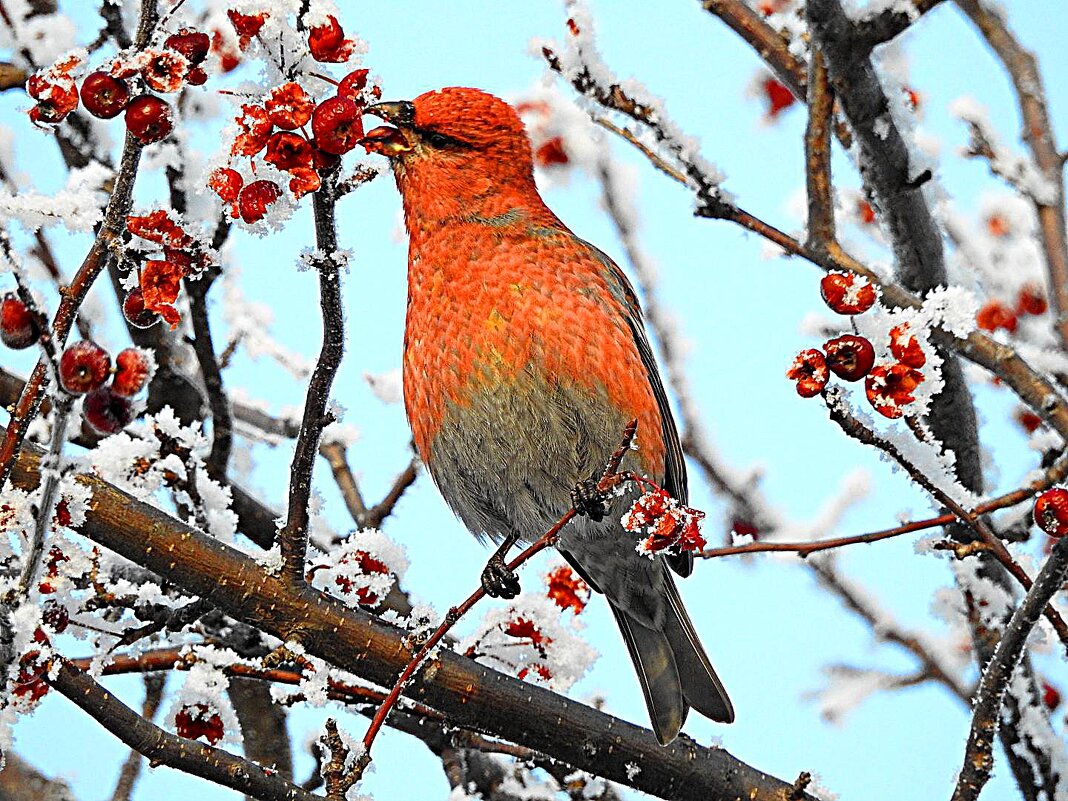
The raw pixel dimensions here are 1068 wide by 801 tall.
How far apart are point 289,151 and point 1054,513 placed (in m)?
1.23

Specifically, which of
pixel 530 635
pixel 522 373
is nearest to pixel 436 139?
pixel 522 373

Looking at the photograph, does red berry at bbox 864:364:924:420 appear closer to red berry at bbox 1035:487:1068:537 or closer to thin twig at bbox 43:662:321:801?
red berry at bbox 1035:487:1068:537

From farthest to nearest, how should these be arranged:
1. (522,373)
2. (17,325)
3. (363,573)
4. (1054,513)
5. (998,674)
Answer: (522,373), (363,573), (998,674), (1054,513), (17,325)

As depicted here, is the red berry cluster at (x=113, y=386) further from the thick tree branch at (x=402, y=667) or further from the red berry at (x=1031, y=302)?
the red berry at (x=1031, y=302)

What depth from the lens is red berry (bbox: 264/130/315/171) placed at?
4.97ft

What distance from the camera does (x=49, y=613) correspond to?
2213 millimetres

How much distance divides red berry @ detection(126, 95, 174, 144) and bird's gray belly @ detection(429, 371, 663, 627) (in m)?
1.54

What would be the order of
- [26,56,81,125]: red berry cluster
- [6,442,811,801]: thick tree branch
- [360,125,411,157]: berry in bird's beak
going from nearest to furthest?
1. [26,56,81,125]: red berry cluster
2. [6,442,811,801]: thick tree branch
3. [360,125,411,157]: berry in bird's beak

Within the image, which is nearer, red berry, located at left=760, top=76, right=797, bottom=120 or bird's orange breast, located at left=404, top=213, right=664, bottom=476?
bird's orange breast, located at left=404, top=213, right=664, bottom=476

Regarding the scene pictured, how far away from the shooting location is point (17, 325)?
1.46 meters

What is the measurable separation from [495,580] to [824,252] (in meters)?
1.16

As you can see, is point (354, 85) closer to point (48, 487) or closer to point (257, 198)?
point (257, 198)

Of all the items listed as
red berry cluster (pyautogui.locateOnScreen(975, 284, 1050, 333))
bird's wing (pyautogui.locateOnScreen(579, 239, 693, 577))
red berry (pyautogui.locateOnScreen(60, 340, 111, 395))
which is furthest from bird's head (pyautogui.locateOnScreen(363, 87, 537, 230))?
red berry cluster (pyautogui.locateOnScreen(975, 284, 1050, 333))

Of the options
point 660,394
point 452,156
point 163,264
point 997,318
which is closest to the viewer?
point 163,264
